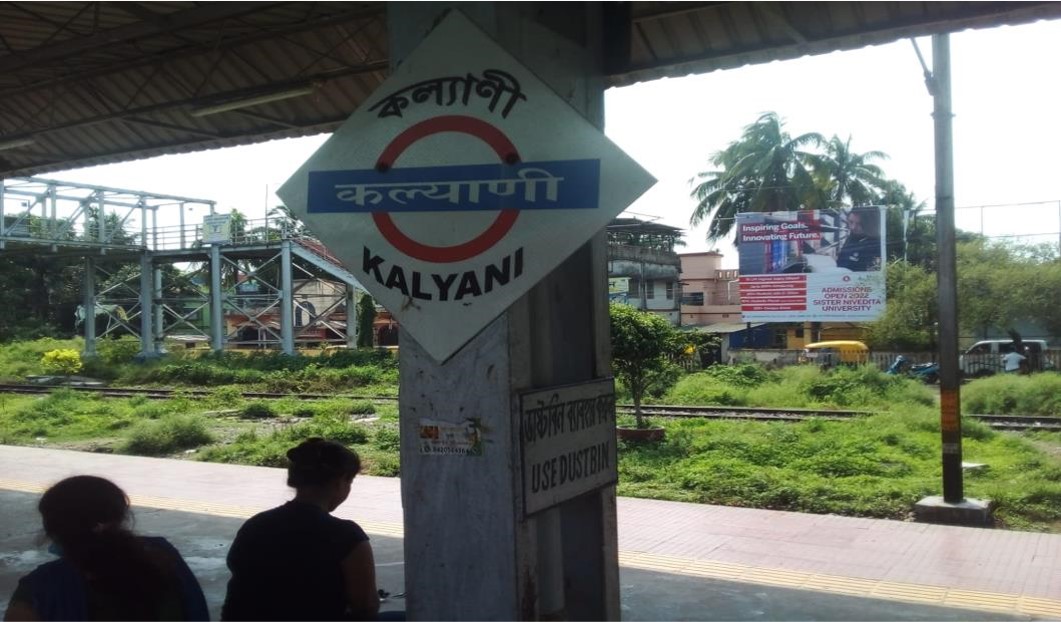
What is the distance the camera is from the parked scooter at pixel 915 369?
29.2m

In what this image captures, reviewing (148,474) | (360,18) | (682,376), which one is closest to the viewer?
(360,18)

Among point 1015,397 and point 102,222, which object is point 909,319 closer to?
point 1015,397

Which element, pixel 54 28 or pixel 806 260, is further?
pixel 806 260

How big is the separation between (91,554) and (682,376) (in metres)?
23.0

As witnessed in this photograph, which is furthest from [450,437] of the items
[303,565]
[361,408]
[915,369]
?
[915,369]

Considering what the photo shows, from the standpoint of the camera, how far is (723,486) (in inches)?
429

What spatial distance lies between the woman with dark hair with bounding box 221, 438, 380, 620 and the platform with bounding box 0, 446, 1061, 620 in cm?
308

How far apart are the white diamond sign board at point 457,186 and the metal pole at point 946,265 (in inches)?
299

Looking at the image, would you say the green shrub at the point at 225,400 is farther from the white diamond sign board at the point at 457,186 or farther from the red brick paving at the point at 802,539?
the white diamond sign board at the point at 457,186

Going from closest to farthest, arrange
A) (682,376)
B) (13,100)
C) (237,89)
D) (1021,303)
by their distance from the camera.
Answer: (237,89), (13,100), (682,376), (1021,303)

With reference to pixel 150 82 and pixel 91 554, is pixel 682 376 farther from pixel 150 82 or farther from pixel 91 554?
pixel 91 554

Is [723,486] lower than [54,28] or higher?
lower

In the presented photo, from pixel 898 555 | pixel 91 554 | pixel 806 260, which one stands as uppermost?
pixel 806 260

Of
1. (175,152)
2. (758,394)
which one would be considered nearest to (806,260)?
(758,394)
